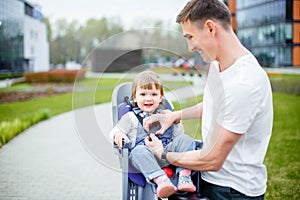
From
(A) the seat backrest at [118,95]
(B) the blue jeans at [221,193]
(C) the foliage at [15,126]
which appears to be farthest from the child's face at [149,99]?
(C) the foliage at [15,126]

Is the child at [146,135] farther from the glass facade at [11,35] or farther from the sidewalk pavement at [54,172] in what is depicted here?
the glass facade at [11,35]

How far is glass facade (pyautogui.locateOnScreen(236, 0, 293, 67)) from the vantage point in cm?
809

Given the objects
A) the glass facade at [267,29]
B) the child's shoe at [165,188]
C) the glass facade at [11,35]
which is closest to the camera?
the child's shoe at [165,188]

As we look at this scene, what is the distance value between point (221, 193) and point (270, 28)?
8034 mm

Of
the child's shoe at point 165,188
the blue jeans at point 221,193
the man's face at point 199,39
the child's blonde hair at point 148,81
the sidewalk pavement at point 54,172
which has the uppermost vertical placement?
the man's face at point 199,39

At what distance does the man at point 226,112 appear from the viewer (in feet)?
4.84

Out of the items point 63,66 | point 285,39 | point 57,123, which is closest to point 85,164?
point 57,123

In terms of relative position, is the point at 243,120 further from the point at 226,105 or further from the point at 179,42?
the point at 179,42

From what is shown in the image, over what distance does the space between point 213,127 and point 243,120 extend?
0.11 metres

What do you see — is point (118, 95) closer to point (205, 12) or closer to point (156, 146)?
point (156, 146)

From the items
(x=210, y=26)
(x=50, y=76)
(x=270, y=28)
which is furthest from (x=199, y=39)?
(x=50, y=76)

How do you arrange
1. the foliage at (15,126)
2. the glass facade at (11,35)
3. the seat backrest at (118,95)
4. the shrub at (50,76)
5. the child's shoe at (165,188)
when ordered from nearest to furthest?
the child's shoe at (165,188) < the seat backrest at (118,95) < the foliage at (15,126) < the glass facade at (11,35) < the shrub at (50,76)

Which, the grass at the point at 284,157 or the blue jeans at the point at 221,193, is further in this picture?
the grass at the point at 284,157

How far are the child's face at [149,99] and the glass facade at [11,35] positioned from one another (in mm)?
9148
